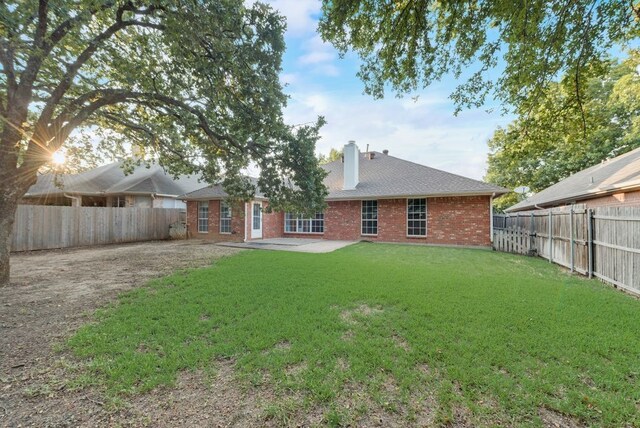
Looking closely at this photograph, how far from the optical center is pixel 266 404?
2.35 metres

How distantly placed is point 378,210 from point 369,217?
67 centimetres

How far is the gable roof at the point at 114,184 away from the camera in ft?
57.1

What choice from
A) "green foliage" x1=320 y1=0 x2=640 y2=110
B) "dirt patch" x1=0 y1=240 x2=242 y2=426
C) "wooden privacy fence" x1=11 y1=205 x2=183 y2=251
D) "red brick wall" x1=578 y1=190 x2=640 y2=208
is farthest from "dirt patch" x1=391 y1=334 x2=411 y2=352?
"wooden privacy fence" x1=11 y1=205 x2=183 y2=251

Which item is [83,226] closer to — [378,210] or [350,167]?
[350,167]

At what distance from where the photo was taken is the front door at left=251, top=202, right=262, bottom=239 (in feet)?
50.8

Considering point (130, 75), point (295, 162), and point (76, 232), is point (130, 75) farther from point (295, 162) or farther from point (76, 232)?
point (76, 232)

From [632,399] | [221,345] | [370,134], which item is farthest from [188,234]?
[632,399]

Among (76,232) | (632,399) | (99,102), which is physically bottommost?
(632,399)

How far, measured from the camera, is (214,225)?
16344mm

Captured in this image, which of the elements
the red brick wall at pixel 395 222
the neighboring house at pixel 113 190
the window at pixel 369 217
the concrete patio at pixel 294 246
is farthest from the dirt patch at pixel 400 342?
the neighboring house at pixel 113 190

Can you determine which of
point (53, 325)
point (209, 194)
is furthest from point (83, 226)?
point (53, 325)

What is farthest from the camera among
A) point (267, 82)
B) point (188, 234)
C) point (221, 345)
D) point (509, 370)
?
point (188, 234)

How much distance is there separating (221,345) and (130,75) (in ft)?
22.8

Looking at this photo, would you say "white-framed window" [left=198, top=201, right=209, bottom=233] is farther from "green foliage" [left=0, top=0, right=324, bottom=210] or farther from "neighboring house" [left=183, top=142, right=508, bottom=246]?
"green foliage" [left=0, top=0, right=324, bottom=210]
